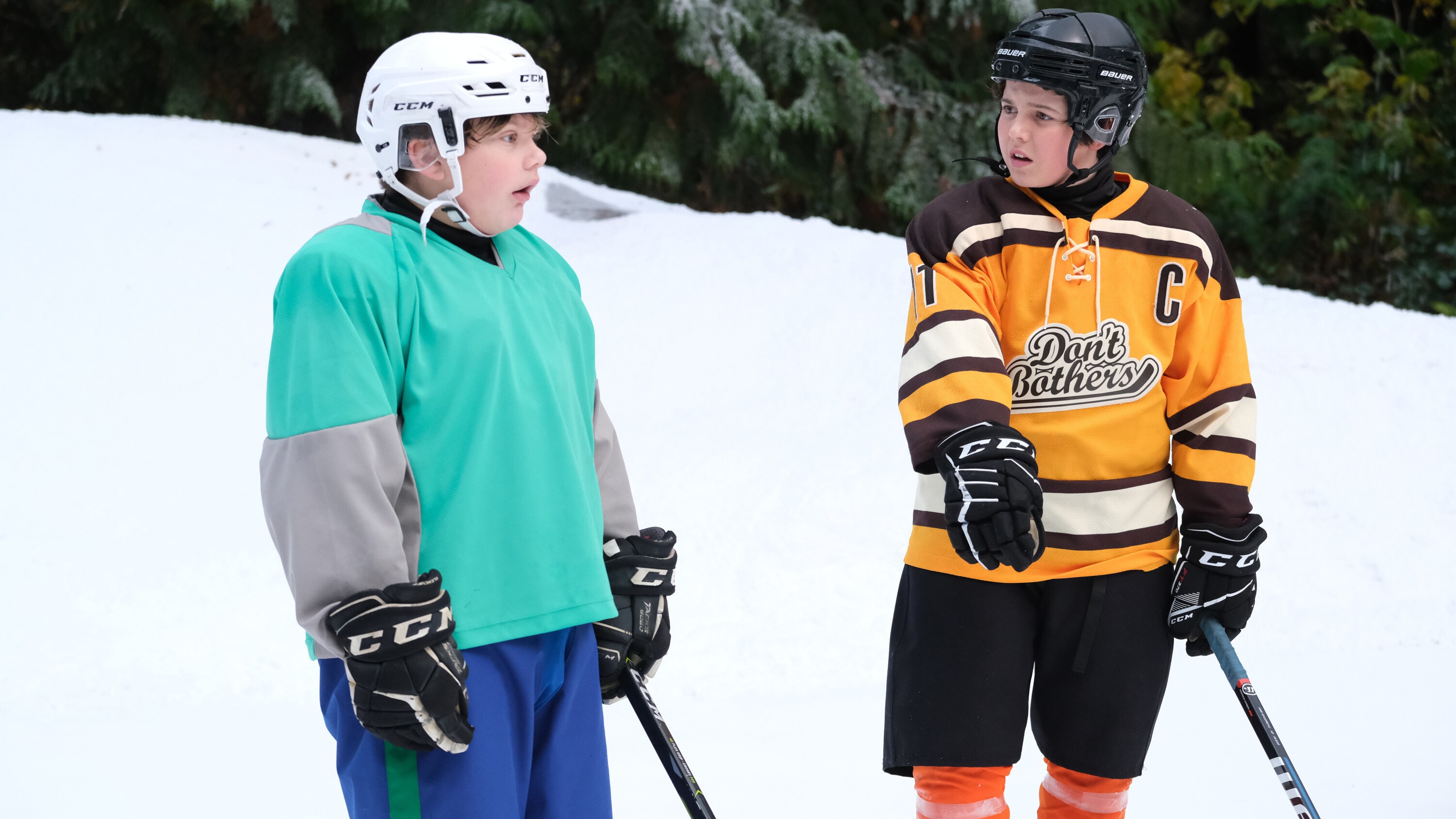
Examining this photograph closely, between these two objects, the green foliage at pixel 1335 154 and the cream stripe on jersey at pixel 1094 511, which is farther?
the green foliage at pixel 1335 154

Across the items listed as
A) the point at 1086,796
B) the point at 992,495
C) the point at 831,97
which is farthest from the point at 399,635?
the point at 831,97

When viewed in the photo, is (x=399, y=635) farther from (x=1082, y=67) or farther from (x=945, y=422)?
(x=1082, y=67)

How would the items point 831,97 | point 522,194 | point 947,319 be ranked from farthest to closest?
point 831,97 → point 947,319 → point 522,194

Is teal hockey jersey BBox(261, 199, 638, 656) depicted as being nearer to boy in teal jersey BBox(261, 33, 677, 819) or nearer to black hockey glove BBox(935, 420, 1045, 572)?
boy in teal jersey BBox(261, 33, 677, 819)

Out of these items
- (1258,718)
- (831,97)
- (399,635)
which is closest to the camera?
(399,635)

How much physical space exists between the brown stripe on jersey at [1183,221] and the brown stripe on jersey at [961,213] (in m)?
0.15

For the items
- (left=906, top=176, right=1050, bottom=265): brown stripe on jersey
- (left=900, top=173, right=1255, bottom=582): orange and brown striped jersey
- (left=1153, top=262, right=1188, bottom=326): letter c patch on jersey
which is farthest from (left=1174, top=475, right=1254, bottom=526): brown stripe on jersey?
(left=906, top=176, right=1050, bottom=265): brown stripe on jersey

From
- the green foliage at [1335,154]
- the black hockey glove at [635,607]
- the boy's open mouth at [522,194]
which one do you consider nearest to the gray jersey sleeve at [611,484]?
the black hockey glove at [635,607]

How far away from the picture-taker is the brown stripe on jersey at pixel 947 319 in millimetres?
2059

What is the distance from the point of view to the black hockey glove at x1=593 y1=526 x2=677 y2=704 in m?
2.03

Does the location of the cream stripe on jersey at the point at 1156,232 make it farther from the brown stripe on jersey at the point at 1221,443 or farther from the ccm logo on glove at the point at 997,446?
the ccm logo on glove at the point at 997,446

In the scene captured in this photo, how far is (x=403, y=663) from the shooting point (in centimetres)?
159

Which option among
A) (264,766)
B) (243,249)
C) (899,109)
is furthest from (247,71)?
(264,766)

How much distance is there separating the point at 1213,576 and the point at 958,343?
64cm
